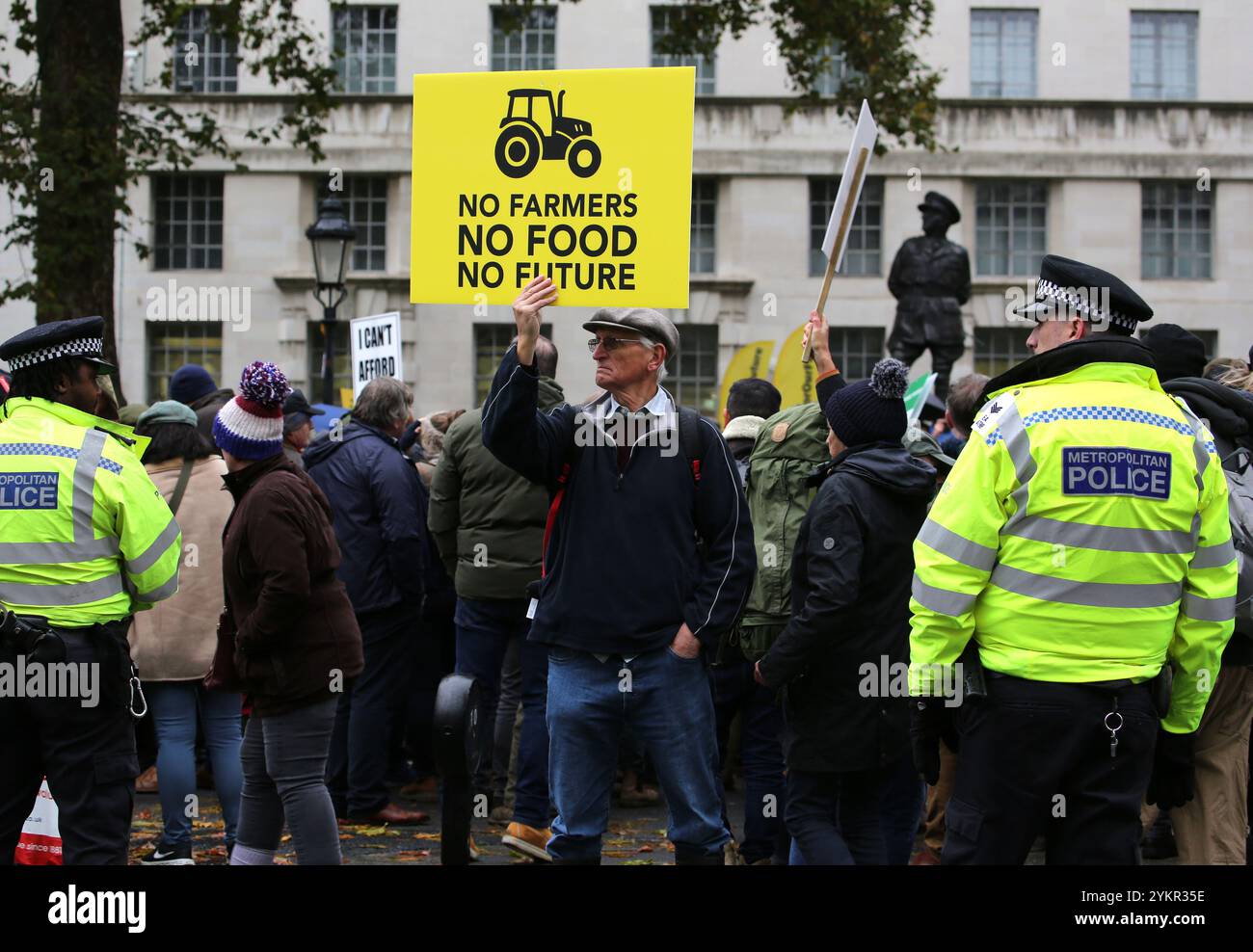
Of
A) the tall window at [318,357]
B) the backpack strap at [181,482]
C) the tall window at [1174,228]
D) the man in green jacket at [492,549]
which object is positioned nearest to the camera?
the backpack strap at [181,482]

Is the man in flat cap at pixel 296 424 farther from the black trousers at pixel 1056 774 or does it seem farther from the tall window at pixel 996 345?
the tall window at pixel 996 345

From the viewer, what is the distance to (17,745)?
16.1 ft

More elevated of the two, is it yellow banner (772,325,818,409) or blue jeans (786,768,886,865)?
yellow banner (772,325,818,409)

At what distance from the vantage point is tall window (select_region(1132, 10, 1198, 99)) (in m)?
32.2

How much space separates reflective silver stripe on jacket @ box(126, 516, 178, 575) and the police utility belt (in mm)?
186

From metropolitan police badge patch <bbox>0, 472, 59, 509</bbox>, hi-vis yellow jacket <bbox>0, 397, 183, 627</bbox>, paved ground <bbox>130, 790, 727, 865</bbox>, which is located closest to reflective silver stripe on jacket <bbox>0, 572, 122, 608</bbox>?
hi-vis yellow jacket <bbox>0, 397, 183, 627</bbox>

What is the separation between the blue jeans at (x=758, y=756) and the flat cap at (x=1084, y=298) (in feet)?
9.17

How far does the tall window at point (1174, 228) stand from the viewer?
32.2m

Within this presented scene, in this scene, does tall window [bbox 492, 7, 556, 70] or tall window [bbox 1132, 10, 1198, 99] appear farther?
tall window [bbox 1132, 10, 1198, 99]

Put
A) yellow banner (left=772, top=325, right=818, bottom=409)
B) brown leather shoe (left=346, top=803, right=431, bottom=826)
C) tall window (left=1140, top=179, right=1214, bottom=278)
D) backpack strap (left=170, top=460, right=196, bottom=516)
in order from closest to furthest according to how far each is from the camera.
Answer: backpack strap (left=170, top=460, right=196, bottom=516), brown leather shoe (left=346, top=803, right=431, bottom=826), yellow banner (left=772, top=325, right=818, bottom=409), tall window (left=1140, top=179, right=1214, bottom=278)

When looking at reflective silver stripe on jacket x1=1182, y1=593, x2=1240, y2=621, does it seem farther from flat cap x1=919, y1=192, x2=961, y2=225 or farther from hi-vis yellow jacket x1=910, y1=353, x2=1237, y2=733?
flat cap x1=919, y1=192, x2=961, y2=225

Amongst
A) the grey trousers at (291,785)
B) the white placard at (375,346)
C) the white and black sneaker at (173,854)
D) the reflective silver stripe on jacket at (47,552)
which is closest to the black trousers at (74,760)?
the reflective silver stripe on jacket at (47,552)

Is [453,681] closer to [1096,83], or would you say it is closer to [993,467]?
[993,467]

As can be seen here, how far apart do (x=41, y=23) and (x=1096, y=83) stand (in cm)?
2364
